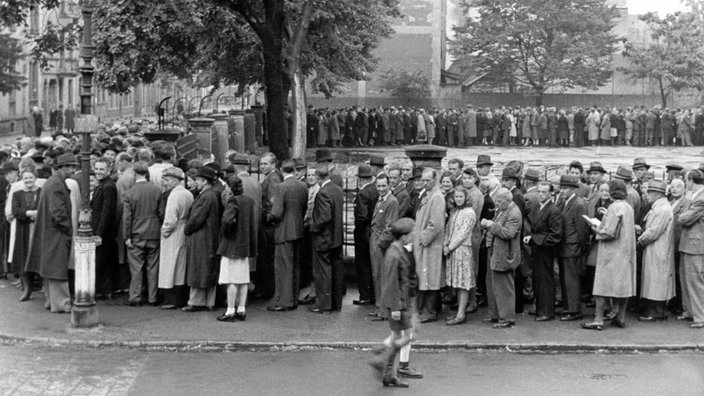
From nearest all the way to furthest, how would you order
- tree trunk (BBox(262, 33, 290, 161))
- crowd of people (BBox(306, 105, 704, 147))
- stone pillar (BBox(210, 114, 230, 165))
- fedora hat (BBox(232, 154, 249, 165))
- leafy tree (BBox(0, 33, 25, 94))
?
fedora hat (BBox(232, 154, 249, 165))
tree trunk (BBox(262, 33, 290, 161))
stone pillar (BBox(210, 114, 230, 165))
crowd of people (BBox(306, 105, 704, 147))
leafy tree (BBox(0, 33, 25, 94))

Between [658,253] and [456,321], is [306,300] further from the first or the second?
[658,253]

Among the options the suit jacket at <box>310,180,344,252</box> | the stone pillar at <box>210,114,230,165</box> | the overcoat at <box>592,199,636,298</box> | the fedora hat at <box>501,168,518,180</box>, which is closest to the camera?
the overcoat at <box>592,199,636,298</box>

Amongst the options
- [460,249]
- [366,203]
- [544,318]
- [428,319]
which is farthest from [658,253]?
[366,203]

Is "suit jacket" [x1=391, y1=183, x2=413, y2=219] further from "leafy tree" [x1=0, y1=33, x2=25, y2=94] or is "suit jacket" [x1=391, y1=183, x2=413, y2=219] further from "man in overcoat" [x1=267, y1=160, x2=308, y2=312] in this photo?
"leafy tree" [x1=0, y1=33, x2=25, y2=94]

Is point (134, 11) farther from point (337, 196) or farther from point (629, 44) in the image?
point (629, 44)

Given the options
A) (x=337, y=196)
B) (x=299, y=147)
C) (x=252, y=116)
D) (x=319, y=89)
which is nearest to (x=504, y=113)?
(x=319, y=89)

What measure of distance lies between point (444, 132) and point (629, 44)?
1891cm

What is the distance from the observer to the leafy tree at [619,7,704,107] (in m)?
56.0

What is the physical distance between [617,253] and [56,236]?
718cm

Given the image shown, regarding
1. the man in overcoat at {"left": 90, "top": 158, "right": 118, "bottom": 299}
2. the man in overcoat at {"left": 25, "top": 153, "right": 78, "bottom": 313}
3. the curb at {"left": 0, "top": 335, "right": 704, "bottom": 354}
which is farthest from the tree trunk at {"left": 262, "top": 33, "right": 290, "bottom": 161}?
the curb at {"left": 0, "top": 335, "right": 704, "bottom": 354}

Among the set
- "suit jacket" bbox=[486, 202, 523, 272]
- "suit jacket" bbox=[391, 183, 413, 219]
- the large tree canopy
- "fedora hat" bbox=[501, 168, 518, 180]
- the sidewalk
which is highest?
the large tree canopy

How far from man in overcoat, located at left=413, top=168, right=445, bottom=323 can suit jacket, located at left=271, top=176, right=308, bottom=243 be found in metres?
1.69

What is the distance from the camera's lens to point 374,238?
14.1m

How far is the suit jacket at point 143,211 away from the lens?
14.6 metres
